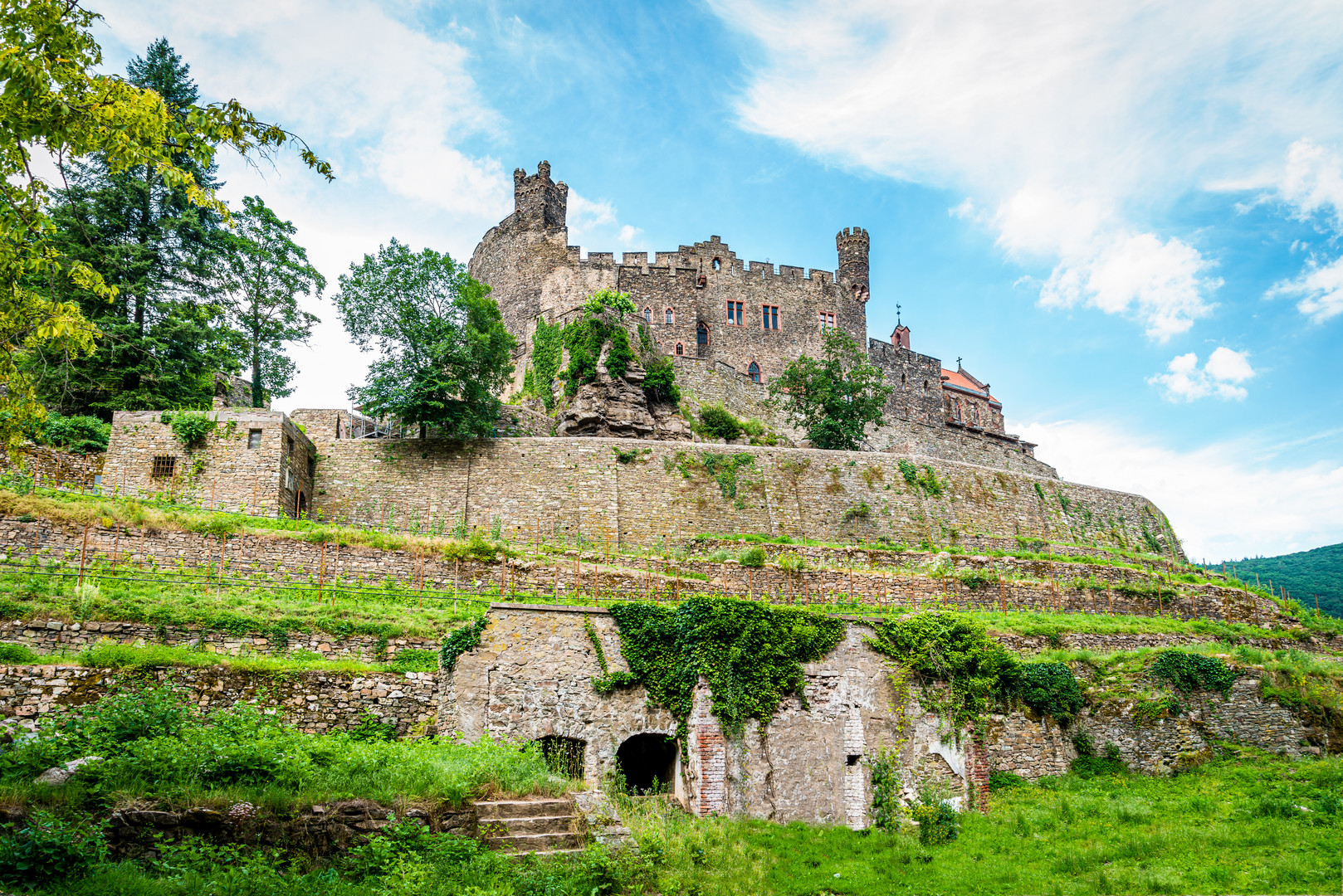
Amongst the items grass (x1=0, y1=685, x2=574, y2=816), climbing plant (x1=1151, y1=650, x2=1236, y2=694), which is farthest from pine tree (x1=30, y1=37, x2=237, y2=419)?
climbing plant (x1=1151, y1=650, x2=1236, y2=694)

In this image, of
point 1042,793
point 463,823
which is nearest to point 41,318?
point 463,823

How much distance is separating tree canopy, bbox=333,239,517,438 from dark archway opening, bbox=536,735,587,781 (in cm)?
1821

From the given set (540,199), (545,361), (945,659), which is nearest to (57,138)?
(945,659)

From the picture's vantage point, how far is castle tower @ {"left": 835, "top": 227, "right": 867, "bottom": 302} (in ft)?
186

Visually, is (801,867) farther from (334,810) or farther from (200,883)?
(200,883)

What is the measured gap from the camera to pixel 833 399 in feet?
133

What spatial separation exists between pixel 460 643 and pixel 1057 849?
1098 centimetres

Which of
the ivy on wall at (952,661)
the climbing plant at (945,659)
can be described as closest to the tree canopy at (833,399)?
the ivy on wall at (952,661)

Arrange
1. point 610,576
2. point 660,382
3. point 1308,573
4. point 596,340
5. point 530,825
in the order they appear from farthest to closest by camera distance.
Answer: point 1308,573 → point 660,382 → point 596,340 → point 610,576 → point 530,825

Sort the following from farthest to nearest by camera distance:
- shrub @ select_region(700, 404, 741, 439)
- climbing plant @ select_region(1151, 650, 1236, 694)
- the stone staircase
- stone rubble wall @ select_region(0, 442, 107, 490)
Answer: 1. shrub @ select_region(700, 404, 741, 439)
2. stone rubble wall @ select_region(0, 442, 107, 490)
3. climbing plant @ select_region(1151, 650, 1236, 694)
4. the stone staircase

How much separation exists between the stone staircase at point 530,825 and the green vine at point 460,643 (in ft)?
13.6

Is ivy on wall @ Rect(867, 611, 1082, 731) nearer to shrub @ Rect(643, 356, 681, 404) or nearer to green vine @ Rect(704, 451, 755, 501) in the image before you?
green vine @ Rect(704, 451, 755, 501)

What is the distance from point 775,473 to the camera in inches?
1357

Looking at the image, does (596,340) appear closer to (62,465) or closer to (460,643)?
(62,465)
